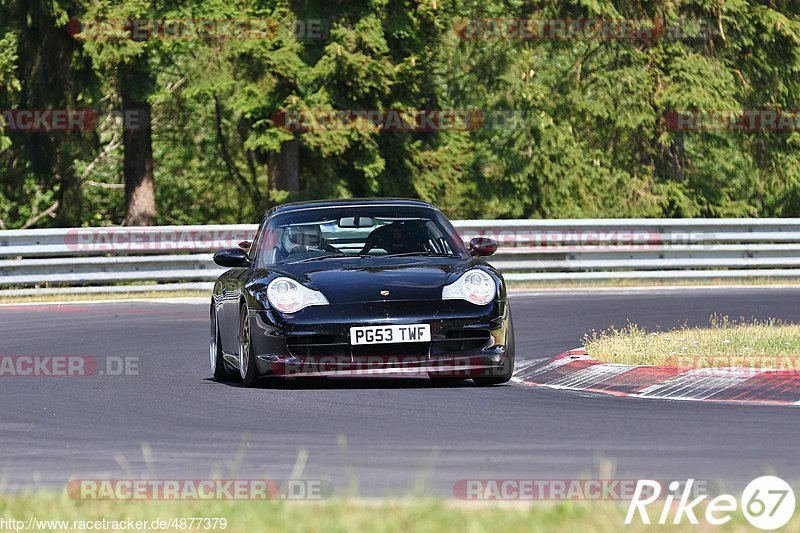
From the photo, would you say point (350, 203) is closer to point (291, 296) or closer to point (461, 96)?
point (291, 296)

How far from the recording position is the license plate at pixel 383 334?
34.7ft

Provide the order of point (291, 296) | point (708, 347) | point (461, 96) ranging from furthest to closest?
point (461, 96)
point (708, 347)
point (291, 296)

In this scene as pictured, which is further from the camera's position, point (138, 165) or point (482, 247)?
point (138, 165)

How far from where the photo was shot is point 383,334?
10.6 meters

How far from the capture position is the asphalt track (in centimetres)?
710

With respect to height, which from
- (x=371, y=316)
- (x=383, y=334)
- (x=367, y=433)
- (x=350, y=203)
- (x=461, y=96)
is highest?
(x=461, y=96)

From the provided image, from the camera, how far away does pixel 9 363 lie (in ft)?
44.3

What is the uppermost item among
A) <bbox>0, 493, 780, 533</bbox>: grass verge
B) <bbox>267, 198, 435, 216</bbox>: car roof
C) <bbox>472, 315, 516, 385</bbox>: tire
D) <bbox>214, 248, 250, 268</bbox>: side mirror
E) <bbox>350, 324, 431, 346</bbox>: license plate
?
<bbox>267, 198, 435, 216</bbox>: car roof

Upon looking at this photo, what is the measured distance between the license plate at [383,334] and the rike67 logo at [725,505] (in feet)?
13.7

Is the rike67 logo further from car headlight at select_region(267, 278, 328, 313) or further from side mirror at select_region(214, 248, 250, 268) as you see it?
side mirror at select_region(214, 248, 250, 268)

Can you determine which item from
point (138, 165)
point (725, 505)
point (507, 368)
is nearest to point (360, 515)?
point (725, 505)

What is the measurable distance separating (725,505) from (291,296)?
5310mm

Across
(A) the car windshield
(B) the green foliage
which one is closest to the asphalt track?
(A) the car windshield

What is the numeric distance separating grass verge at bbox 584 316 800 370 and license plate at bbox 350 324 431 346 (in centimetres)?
216
